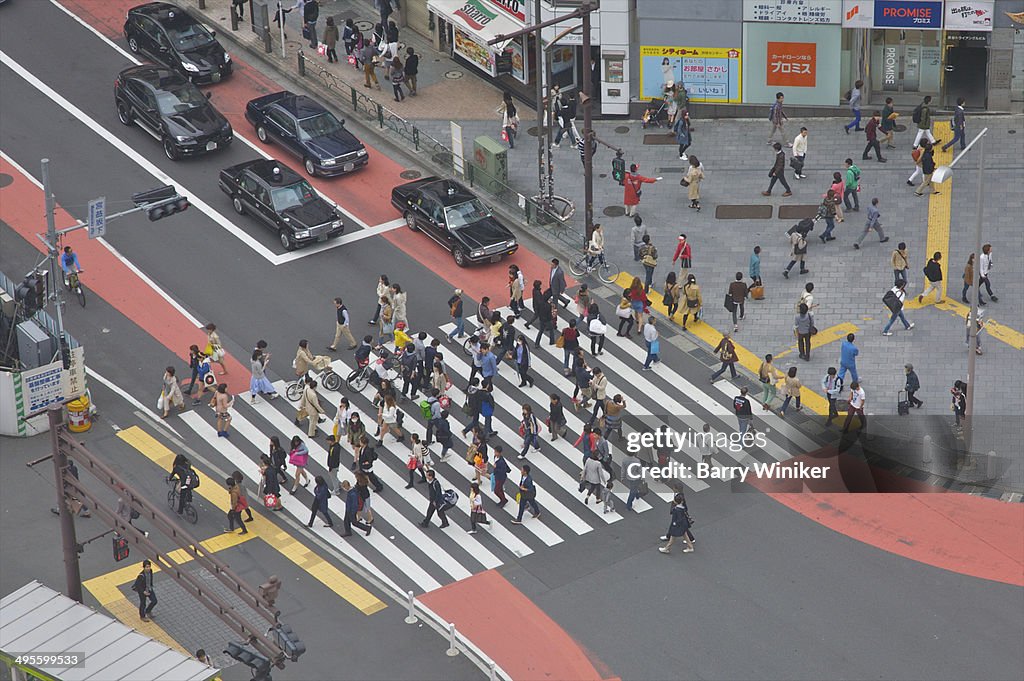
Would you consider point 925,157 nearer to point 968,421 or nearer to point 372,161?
point 968,421

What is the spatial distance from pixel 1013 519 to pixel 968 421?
2.64 m

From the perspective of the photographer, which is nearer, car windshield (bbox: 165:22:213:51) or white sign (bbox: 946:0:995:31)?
white sign (bbox: 946:0:995:31)

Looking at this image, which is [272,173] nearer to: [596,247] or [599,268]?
[596,247]

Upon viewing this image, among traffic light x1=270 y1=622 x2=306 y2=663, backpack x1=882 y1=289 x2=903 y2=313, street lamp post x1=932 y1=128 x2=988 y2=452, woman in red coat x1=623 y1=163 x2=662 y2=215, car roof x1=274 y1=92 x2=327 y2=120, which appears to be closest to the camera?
traffic light x1=270 y1=622 x2=306 y2=663

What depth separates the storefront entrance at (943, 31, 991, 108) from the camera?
5284 cm

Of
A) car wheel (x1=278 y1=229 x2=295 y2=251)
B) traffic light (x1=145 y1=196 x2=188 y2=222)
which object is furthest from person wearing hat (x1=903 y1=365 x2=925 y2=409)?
traffic light (x1=145 y1=196 x2=188 y2=222)

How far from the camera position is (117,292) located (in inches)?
1866

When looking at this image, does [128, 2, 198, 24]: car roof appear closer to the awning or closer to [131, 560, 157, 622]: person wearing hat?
the awning

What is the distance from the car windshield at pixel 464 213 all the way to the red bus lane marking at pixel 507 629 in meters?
13.0

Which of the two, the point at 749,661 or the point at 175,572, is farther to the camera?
the point at 749,661

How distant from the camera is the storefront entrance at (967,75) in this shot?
52.8 meters

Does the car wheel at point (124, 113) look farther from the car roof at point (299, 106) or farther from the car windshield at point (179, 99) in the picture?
the car roof at point (299, 106)

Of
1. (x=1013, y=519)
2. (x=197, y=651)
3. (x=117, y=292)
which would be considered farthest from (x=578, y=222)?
(x=197, y=651)

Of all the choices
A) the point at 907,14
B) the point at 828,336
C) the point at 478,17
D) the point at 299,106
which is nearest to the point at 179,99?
the point at 299,106
